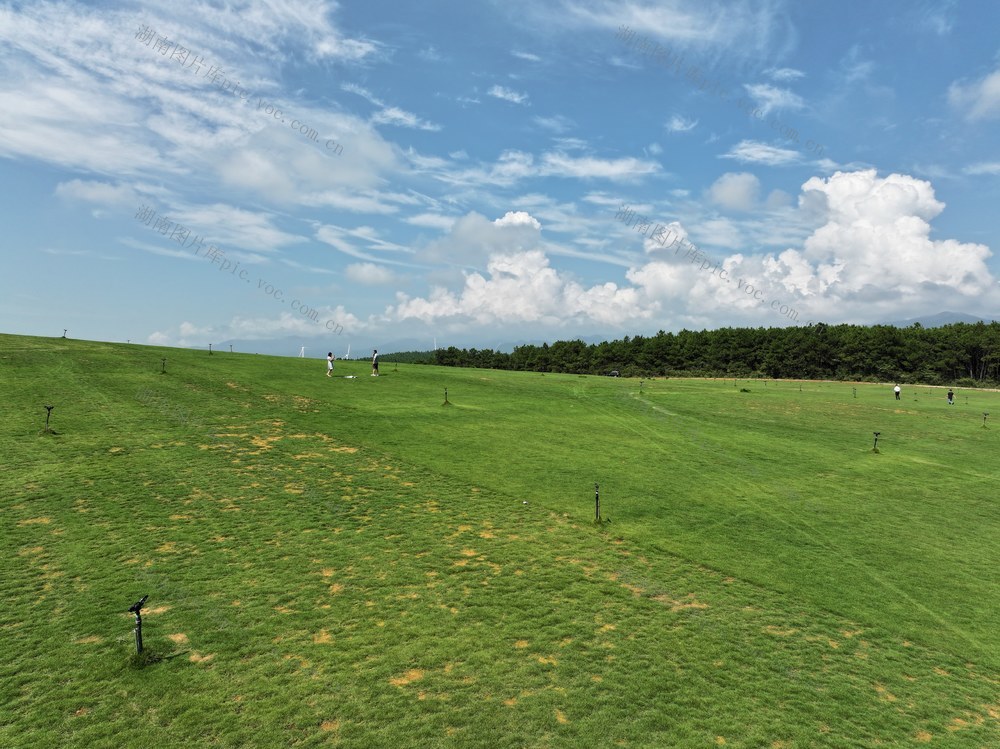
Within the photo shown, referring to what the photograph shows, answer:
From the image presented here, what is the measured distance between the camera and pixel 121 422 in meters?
28.1

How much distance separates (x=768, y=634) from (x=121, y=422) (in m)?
32.0

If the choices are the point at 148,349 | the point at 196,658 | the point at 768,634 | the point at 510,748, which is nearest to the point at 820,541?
the point at 768,634

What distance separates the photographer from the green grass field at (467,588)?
9.94m

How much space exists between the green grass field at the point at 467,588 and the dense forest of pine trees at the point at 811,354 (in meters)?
108

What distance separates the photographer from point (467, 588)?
14680 millimetres

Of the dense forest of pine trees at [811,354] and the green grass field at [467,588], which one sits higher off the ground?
the dense forest of pine trees at [811,354]

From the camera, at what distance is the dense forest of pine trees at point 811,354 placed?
122 m

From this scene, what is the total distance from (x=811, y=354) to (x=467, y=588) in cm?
14774

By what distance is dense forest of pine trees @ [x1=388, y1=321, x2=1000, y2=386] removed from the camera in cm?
12223

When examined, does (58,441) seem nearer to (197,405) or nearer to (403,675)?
(197,405)

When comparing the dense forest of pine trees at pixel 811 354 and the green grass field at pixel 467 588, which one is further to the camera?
the dense forest of pine trees at pixel 811 354

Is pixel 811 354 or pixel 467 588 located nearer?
pixel 467 588

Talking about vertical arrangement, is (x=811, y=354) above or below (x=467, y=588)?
above

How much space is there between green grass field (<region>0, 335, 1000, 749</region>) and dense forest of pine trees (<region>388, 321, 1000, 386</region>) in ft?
354
